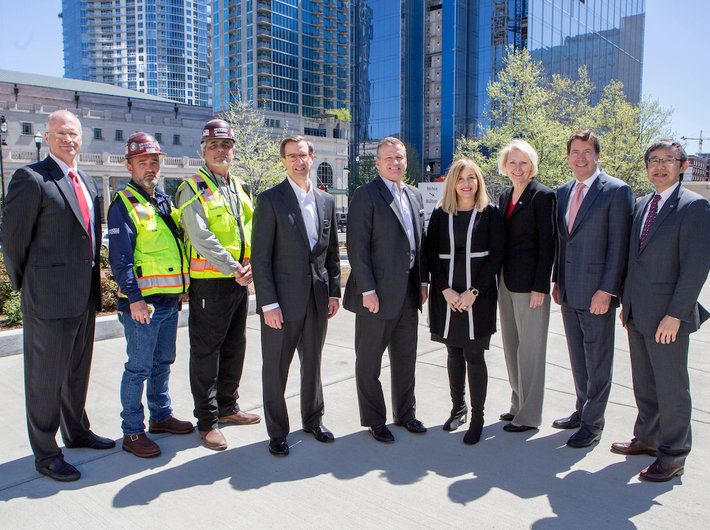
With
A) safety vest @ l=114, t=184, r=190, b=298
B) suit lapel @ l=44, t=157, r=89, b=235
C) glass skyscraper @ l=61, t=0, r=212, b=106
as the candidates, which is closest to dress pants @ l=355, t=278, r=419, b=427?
safety vest @ l=114, t=184, r=190, b=298

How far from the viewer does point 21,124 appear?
214 ft

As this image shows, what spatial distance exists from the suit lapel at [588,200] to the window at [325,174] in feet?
279

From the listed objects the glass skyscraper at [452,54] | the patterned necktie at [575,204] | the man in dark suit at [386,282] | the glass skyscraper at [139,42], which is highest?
the glass skyscraper at [139,42]

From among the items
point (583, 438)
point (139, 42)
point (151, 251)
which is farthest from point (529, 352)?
point (139, 42)

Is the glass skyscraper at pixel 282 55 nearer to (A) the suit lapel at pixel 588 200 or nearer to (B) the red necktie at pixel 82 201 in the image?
(B) the red necktie at pixel 82 201

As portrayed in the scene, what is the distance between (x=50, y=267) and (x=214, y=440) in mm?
1580

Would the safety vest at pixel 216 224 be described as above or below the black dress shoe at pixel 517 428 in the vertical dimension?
above

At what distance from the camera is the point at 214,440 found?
389cm

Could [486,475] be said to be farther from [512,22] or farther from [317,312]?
[512,22]

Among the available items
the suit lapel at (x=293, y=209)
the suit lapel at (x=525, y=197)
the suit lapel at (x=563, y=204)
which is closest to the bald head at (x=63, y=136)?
the suit lapel at (x=293, y=209)

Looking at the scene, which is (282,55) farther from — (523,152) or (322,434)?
(322,434)

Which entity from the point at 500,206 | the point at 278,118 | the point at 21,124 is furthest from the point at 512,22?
the point at 500,206

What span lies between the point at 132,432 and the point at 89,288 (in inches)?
40.6

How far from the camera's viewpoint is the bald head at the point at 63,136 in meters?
3.53
